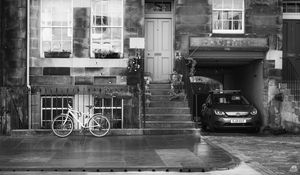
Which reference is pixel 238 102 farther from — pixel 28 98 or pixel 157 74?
pixel 28 98

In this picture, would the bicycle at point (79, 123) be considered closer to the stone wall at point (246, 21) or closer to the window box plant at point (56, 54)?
the window box plant at point (56, 54)

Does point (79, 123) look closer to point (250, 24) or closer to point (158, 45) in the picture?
point (158, 45)

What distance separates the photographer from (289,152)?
13.7 m

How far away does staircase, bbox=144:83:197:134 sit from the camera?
1712 centimetres

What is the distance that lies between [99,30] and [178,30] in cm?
284

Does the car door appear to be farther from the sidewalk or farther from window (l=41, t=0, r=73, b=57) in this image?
window (l=41, t=0, r=73, b=57)

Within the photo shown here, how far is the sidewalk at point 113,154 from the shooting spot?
11.1 meters

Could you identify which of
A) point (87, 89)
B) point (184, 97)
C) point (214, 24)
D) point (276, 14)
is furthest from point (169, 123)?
point (276, 14)

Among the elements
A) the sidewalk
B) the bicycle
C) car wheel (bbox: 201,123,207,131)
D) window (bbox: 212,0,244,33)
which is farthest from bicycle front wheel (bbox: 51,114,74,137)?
window (bbox: 212,0,244,33)

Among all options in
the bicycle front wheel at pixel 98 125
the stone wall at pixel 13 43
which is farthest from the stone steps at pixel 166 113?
the stone wall at pixel 13 43

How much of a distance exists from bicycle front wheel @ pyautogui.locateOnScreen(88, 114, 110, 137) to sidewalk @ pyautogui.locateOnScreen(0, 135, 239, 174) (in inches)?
14.4

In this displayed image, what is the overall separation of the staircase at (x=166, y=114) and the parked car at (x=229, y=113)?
1.43 m

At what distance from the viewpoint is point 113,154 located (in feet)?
42.5

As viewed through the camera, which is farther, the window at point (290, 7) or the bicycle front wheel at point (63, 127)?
the window at point (290, 7)
